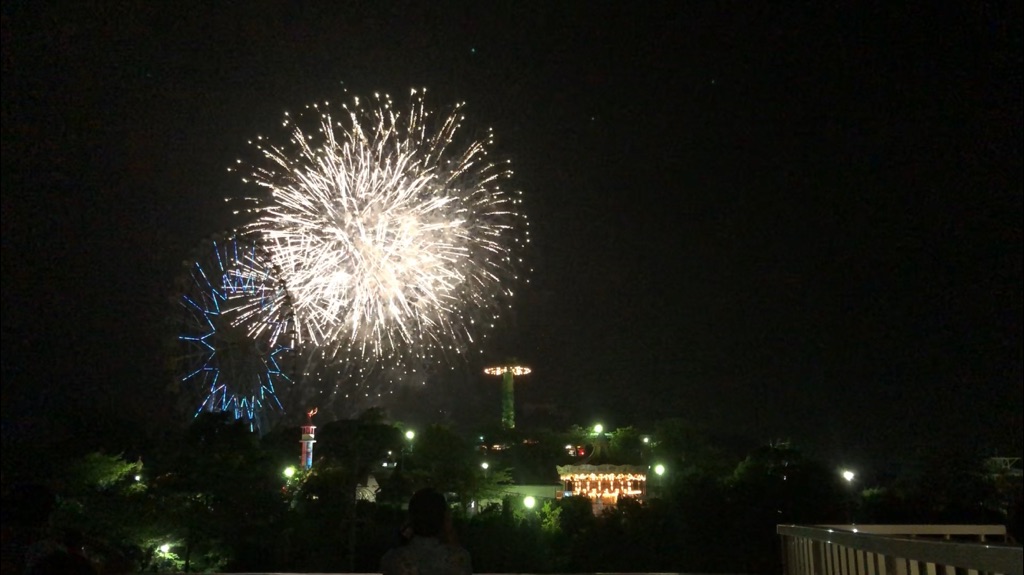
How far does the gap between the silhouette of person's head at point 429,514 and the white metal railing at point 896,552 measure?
1332 millimetres

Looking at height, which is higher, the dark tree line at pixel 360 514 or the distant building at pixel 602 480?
the distant building at pixel 602 480

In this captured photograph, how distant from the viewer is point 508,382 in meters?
50.0

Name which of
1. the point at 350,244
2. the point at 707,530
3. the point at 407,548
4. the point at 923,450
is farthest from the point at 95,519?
the point at 923,450

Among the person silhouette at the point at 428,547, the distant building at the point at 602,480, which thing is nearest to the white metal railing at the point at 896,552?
the person silhouette at the point at 428,547

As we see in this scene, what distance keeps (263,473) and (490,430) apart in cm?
1890

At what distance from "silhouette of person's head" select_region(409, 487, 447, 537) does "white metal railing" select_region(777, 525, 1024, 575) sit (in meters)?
1.33

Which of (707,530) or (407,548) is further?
(707,530)

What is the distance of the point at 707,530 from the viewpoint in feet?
64.4

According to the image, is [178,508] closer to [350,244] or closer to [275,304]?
[275,304]

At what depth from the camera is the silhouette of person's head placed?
2.63 m

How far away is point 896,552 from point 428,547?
54.1 inches

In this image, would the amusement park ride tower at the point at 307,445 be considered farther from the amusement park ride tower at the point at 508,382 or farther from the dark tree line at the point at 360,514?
the amusement park ride tower at the point at 508,382


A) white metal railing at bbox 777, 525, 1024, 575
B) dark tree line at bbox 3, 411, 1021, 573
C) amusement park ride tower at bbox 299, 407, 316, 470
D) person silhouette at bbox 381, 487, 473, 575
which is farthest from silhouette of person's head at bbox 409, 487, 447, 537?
amusement park ride tower at bbox 299, 407, 316, 470

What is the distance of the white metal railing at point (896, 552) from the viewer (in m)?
1.69
